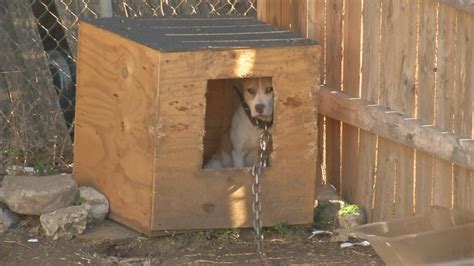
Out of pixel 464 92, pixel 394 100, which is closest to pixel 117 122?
pixel 394 100

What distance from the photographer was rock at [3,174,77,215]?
6285mm

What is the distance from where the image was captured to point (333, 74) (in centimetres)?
662

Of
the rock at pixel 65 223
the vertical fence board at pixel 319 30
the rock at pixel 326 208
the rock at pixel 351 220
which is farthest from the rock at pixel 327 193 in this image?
the rock at pixel 65 223

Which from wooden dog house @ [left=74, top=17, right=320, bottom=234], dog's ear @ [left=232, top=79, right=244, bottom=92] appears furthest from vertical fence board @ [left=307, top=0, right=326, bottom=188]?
dog's ear @ [left=232, top=79, right=244, bottom=92]

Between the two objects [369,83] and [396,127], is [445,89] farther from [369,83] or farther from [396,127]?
[369,83]

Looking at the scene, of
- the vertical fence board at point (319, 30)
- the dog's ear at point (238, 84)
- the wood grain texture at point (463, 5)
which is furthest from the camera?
the dog's ear at point (238, 84)

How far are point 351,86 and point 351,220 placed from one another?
30.9 inches

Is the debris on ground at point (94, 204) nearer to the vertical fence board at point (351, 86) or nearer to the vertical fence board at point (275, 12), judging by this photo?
the vertical fence board at point (351, 86)

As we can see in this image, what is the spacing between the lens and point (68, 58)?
7.77 meters

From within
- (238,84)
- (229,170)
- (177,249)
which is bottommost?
(177,249)

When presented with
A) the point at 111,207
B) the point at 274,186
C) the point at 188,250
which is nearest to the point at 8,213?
the point at 111,207

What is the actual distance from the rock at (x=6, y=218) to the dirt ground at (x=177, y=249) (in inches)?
1.8

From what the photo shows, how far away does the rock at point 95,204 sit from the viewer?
6340 millimetres

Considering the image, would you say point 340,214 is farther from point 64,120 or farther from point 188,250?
point 64,120
